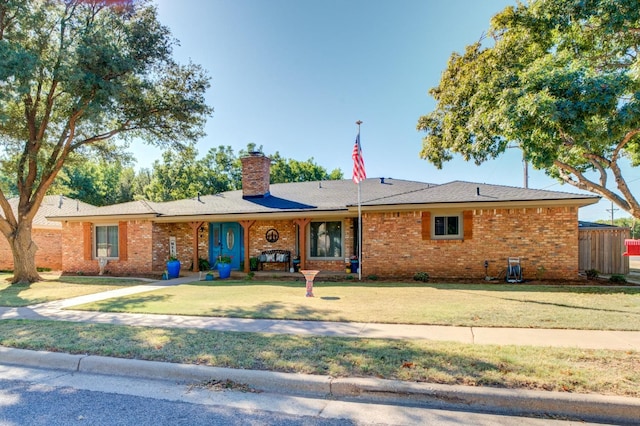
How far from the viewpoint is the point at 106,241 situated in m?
16.4

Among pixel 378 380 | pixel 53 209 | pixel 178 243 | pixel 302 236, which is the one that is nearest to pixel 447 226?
pixel 302 236

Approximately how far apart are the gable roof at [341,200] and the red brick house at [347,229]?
4cm

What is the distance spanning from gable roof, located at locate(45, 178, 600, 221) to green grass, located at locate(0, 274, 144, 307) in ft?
10.1

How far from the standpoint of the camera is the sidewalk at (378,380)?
327 centimetres

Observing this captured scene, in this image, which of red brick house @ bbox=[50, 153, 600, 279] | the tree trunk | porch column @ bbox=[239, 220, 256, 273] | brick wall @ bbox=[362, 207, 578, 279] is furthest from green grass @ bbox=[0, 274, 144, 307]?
brick wall @ bbox=[362, 207, 578, 279]

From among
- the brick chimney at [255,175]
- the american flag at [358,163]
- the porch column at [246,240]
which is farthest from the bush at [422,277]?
the brick chimney at [255,175]

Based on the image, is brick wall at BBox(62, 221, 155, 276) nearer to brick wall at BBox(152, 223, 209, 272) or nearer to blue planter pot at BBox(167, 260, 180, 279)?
brick wall at BBox(152, 223, 209, 272)

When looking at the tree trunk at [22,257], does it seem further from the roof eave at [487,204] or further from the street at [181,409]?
the roof eave at [487,204]

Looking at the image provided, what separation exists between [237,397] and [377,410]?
54.8 inches

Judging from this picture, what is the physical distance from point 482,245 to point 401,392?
9.46 m

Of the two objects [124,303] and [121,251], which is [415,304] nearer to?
[124,303]

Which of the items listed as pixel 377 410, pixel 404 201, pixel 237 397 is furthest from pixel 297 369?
pixel 404 201

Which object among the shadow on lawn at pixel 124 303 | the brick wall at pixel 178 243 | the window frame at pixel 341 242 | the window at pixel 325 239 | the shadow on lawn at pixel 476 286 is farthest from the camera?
the brick wall at pixel 178 243

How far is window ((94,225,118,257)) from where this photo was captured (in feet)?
53.5
